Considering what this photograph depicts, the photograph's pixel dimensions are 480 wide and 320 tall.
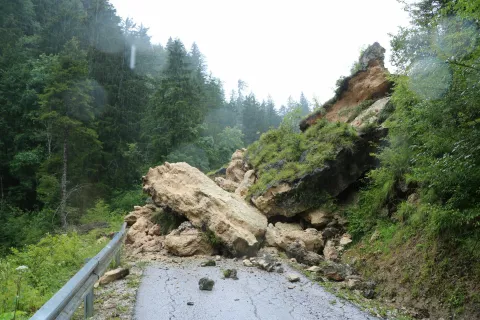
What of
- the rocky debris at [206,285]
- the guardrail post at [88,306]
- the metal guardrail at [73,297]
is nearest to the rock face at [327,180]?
the rocky debris at [206,285]

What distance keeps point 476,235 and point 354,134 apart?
7139mm

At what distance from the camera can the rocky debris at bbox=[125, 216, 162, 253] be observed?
35.7ft

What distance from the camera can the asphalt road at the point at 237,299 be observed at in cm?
499

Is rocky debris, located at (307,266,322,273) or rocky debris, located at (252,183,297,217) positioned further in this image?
rocky debris, located at (252,183,297,217)

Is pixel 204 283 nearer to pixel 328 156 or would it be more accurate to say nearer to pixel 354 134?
pixel 328 156

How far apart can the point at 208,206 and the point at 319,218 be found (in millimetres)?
3736

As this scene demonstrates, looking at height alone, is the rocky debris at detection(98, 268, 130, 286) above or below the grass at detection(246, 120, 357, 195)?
below

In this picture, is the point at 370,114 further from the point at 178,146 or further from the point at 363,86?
the point at 178,146

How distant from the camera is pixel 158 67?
5641 cm

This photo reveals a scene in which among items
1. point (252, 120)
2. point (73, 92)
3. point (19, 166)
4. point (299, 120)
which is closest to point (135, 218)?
point (299, 120)

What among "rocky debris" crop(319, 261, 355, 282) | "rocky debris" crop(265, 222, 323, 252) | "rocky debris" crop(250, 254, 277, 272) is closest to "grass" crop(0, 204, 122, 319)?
"rocky debris" crop(250, 254, 277, 272)

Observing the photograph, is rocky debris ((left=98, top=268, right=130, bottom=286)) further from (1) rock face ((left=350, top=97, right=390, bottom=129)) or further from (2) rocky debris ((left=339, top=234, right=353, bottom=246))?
(1) rock face ((left=350, top=97, right=390, bottom=129))

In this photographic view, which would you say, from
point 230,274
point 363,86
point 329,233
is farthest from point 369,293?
point 363,86

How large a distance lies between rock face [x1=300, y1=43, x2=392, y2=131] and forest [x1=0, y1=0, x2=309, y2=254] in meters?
6.61
